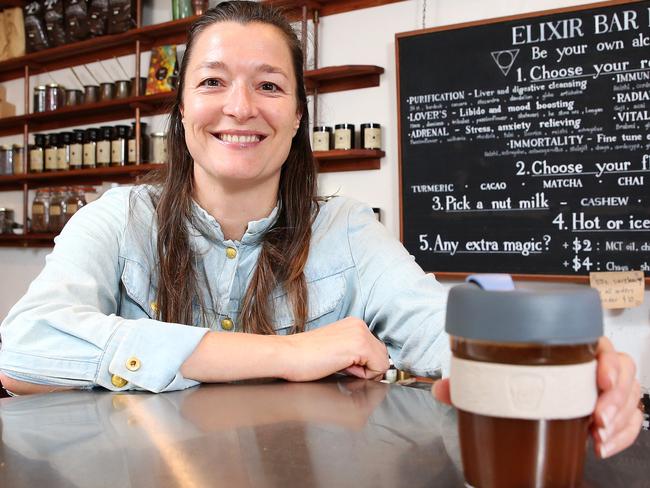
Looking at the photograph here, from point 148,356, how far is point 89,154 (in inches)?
117

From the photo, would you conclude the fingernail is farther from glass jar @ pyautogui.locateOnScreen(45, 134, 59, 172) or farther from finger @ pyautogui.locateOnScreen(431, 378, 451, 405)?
glass jar @ pyautogui.locateOnScreen(45, 134, 59, 172)

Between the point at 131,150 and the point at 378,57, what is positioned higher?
the point at 378,57

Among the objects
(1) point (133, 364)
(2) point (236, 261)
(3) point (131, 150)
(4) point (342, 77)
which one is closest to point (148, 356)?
(1) point (133, 364)

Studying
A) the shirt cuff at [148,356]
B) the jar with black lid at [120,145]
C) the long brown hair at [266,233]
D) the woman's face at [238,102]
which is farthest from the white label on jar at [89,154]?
the shirt cuff at [148,356]

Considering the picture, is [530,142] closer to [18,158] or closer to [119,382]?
[119,382]

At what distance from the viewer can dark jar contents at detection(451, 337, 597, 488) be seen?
0.45 m

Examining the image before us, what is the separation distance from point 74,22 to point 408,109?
2.09 m

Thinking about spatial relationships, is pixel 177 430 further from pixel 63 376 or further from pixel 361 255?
pixel 361 255

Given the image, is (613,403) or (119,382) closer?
(613,403)

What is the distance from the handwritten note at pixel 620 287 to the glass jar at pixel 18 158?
3.27m

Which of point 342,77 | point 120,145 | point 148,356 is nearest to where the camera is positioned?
point 148,356

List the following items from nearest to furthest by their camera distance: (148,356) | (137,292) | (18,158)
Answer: (148,356)
(137,292)
(18,158)

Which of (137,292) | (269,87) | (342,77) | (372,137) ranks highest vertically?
(342,77)

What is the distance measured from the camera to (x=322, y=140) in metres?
2.83
